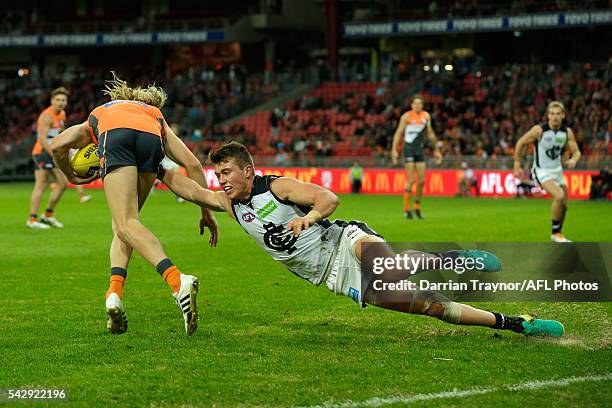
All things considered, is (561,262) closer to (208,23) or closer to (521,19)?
(521,19)

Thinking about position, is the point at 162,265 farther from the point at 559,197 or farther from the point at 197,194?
the point at 559,197

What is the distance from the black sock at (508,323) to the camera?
7703mm

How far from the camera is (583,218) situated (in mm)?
22078

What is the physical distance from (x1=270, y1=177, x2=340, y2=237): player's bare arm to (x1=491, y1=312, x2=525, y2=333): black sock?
1472mm

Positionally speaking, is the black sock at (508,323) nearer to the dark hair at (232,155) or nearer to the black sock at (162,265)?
the dark hair at (232,155)

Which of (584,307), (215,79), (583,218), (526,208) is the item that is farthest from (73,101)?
(584,307)

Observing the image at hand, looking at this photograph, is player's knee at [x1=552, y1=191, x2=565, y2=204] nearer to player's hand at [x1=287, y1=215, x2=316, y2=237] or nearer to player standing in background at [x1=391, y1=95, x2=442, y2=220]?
player standing in background at [x1=391, y1=95, x2=442, y2=220]

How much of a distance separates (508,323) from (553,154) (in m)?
8.72

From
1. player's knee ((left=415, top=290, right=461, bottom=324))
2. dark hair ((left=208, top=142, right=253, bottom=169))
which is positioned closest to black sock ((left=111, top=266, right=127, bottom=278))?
dark hair ((left=208, top=142, right=253, bottom=169))

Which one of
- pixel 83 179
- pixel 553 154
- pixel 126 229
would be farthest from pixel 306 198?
pixel 553 154

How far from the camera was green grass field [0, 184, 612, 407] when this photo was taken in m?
6.11

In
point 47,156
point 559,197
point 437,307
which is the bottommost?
point 559,197

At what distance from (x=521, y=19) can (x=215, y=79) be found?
16312mm

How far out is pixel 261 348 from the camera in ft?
24.8
